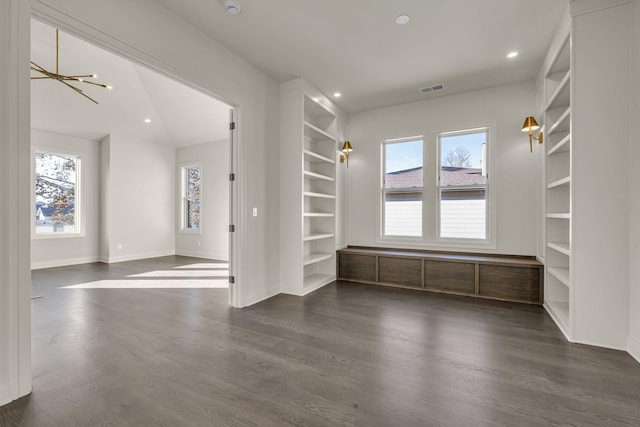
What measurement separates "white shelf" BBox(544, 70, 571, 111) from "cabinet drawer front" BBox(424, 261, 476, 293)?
2144mm

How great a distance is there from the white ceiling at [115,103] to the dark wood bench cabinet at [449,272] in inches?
155

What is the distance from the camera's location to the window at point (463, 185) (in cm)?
444

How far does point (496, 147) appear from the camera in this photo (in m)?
4.28

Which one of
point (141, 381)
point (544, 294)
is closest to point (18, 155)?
point (141, 381)

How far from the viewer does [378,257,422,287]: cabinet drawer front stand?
435 cm

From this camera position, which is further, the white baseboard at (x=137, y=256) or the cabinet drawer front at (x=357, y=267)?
the white baseboard at (x=137, y=256)

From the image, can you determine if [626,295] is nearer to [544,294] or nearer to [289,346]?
[544,294]

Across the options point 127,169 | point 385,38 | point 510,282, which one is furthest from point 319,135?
point 127,169

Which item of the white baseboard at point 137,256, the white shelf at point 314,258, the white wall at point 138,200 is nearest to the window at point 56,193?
the white wall at point 138,200

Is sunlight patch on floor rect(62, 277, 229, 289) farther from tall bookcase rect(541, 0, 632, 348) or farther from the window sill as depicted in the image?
tall bookcase rect(541, 0, 632, 348)

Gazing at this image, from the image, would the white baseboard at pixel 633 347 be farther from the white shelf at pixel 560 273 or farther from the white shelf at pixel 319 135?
the white shelf at pixel 319 135

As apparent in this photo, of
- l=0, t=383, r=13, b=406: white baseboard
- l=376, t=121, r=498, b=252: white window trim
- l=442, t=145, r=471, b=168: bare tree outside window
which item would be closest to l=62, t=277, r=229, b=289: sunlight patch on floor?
l=0, t=383, r=13, b=406: white baseboard

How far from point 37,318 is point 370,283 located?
414 cm

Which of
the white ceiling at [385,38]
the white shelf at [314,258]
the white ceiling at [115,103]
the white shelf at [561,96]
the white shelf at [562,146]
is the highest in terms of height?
the white ceiling at [115,103]
